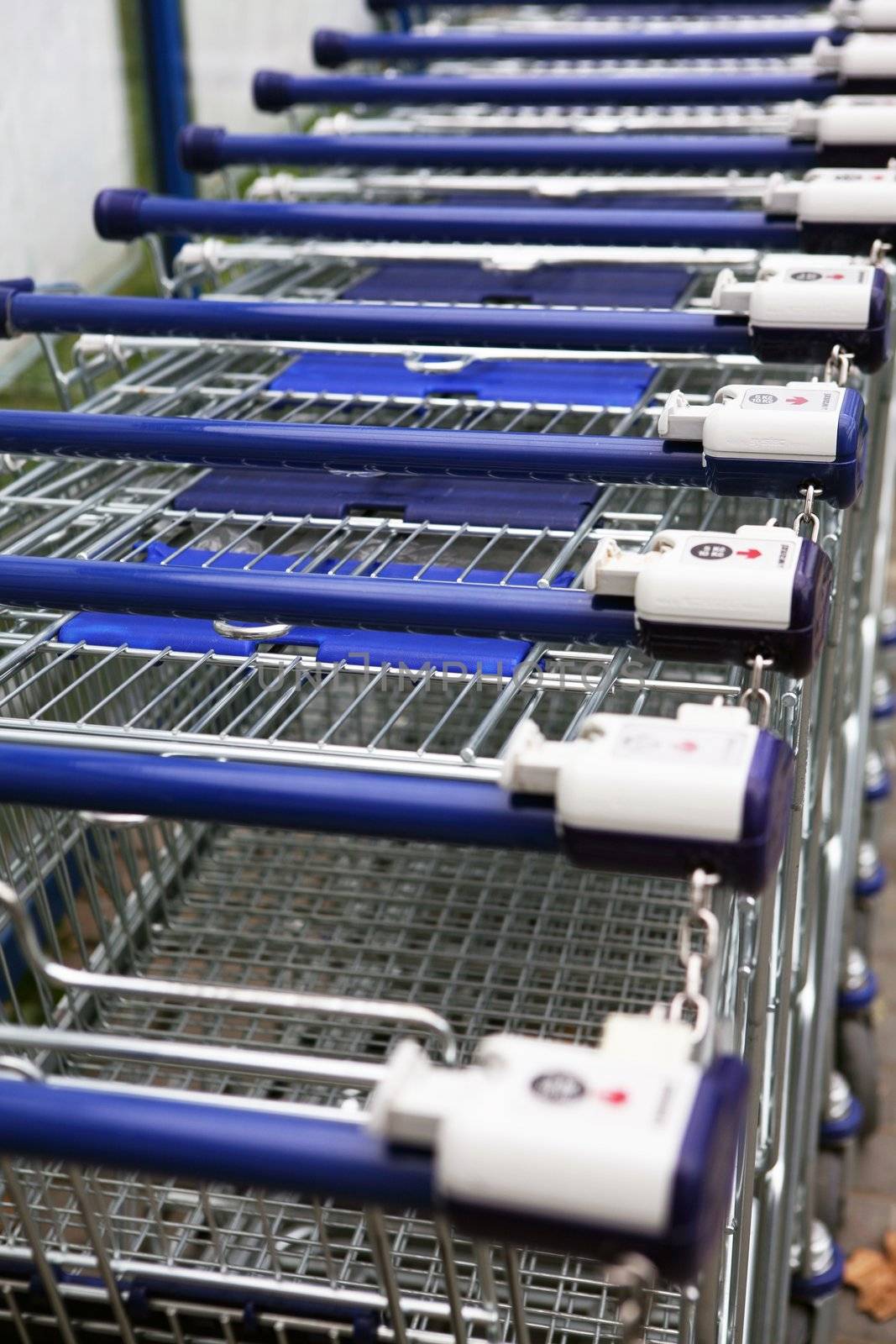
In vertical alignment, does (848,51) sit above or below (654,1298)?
above

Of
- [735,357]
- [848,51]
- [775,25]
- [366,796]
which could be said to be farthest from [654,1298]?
[775,25]

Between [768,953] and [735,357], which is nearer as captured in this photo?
[768,953]

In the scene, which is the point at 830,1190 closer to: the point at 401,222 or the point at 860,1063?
the point at 860,1063

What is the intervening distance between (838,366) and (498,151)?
1.07m

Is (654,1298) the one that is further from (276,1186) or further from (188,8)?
(188,8)

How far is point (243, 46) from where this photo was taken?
11.2 ft

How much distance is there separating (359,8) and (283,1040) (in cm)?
303

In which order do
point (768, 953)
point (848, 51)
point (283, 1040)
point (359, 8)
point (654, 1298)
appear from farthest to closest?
1. point (359, 8)
2. point (848, 51)
3. point (283, 1040)
4. point (654, 1298)
5. point (768, 953)

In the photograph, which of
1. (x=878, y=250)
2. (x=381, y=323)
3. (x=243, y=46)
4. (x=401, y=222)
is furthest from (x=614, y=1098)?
(x=243, y=46)

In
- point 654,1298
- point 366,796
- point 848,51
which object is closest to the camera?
point 366,796

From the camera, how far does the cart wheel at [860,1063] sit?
2.74 meters

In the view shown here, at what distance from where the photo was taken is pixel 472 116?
3.24 meters

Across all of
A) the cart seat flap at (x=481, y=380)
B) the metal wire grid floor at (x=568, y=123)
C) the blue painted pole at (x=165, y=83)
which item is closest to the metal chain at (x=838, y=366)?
the cart seat flap at (x=481, y=380)

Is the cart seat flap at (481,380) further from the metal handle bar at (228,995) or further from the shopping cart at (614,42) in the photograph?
the metal handle bar at (228,995)
